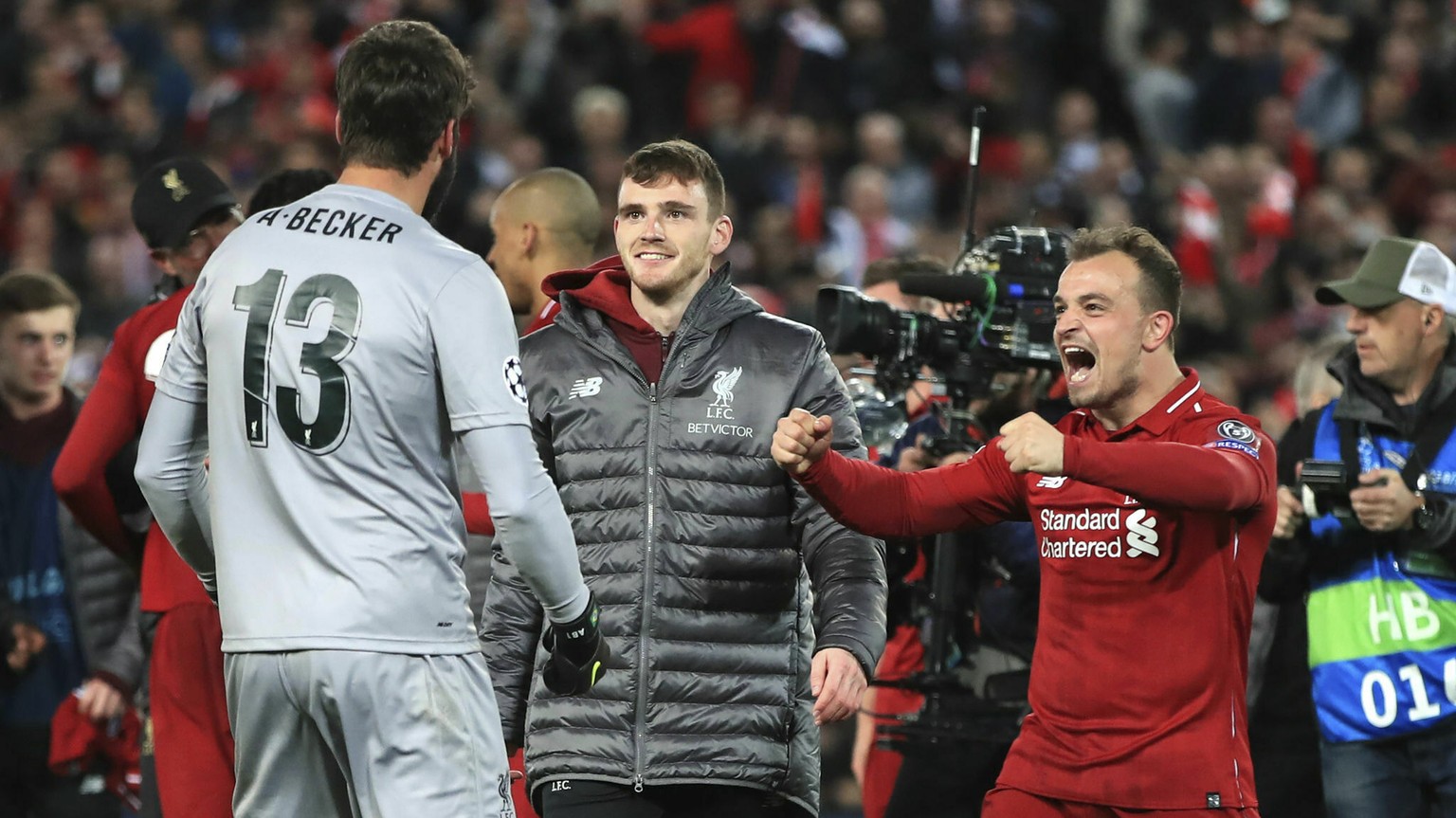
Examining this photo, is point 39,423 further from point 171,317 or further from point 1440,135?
point 1440,135

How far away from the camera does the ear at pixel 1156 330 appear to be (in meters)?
4.34

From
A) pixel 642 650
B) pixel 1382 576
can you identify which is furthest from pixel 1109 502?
pixel 1382 576

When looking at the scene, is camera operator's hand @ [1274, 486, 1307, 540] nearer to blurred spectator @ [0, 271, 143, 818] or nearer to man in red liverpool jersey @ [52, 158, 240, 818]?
man in red liverpool jersey @ [52, 158, 240, 818]

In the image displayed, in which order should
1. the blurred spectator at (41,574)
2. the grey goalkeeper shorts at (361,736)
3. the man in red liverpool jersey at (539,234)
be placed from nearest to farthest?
the grey goalkeeper shorts at (361,736) → the man in red liverpool jersey at (539,234) → the blurred spectator at (41,574)

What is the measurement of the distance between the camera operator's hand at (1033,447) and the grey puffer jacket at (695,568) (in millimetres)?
625

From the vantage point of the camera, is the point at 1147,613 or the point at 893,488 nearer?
the point at 1147,613

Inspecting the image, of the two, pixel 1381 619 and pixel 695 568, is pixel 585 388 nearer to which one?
pixel 695 568

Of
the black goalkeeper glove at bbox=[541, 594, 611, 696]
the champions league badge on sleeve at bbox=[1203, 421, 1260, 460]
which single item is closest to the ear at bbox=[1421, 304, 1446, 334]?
the champions league badge on sleeve at bbox=[1203, 421, 1260, 460]

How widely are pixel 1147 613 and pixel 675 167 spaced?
1541 millimetres

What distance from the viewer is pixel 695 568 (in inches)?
170

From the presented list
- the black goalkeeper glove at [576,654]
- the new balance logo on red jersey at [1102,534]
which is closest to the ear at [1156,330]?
the new balance logo on red jersey at [1102,534]

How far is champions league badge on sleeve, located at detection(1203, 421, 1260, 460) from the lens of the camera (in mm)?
4133

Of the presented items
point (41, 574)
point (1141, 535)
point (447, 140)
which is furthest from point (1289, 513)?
point (41, 574)

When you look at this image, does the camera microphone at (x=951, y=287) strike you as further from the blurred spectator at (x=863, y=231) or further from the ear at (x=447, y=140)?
the blurred spectator at (x=863, y=231)
